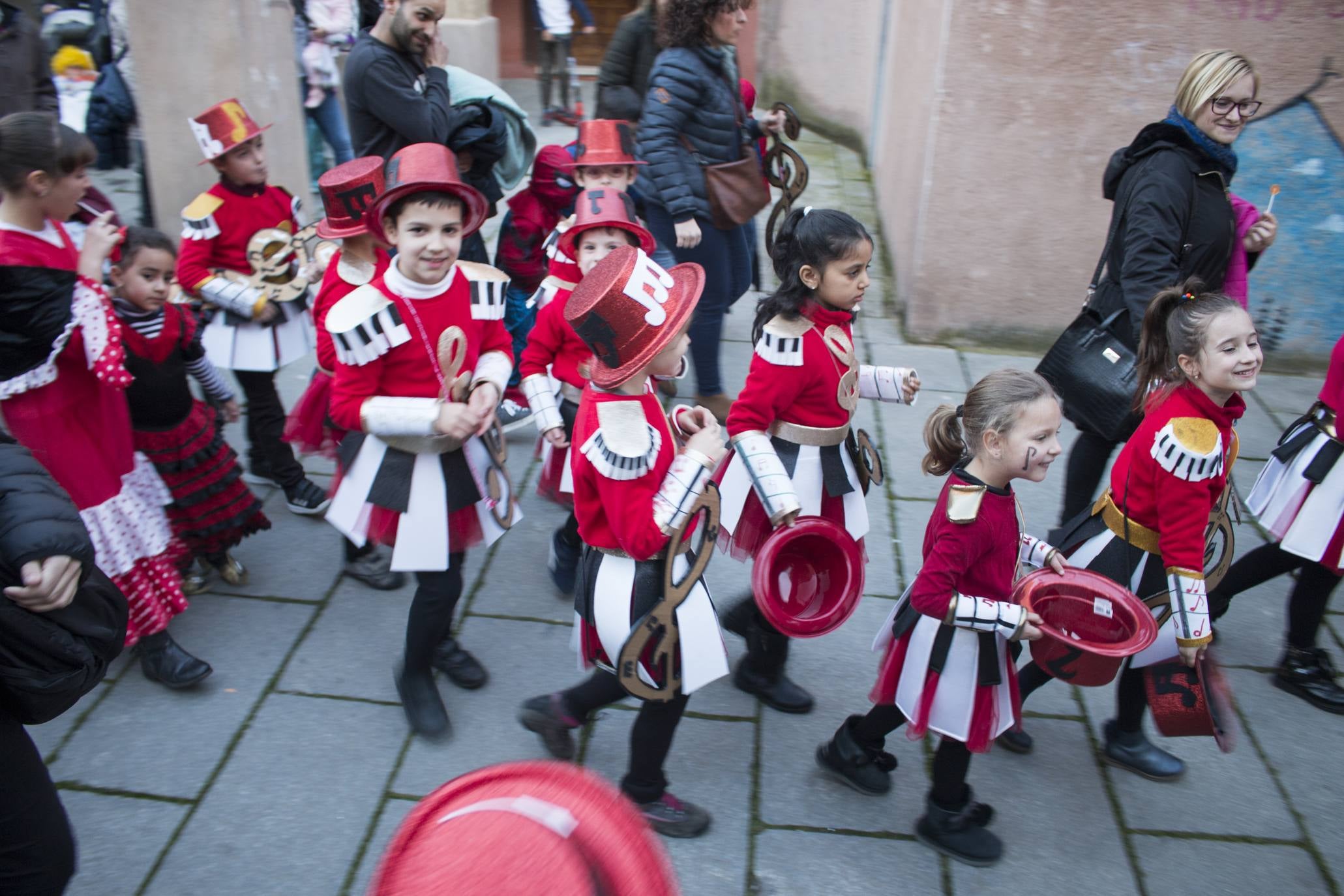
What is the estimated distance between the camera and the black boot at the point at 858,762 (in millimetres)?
2859

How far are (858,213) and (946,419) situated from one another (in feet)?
18.3

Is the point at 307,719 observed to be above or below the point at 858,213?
below

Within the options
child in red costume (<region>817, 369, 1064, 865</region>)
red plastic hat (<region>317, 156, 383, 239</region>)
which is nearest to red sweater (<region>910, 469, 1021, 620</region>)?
child in red costume (<region>817, 369, 1064, 865</region>)

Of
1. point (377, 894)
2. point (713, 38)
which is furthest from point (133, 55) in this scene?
point (377, 894)

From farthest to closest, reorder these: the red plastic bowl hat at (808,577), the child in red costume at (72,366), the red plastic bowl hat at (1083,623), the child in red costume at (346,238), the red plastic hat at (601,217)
A: 1. the red plastic hat at (601,217)
2. the child in red costume at (346,238)
3. the child in red costume at (72,366)
4. the red plastic bowl hat at (808,577)
5. the red plastic bowl hat at (1083,623)

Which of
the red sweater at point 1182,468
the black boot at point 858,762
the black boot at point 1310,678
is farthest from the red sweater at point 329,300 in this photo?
the black boot at point 1310,678

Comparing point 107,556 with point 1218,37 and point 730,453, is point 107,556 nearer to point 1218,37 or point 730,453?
point 730,453

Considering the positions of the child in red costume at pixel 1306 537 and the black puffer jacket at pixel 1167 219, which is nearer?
the child in red costume at pixel 1306 537

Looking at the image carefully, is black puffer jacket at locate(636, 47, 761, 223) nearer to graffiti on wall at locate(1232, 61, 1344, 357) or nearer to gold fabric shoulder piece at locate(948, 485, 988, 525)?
gold fabric shoulder piece at locate(948, 485, 988, 525)

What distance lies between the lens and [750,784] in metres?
2.93

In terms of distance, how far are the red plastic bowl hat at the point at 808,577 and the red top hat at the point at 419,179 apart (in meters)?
1.23

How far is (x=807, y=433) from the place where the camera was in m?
2.92

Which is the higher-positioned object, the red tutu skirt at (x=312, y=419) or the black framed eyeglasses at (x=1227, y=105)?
the black framed eyeglasses at (x=1227, y=105)

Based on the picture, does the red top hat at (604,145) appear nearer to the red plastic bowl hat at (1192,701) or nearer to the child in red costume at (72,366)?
the child in red costume at (72,366)
